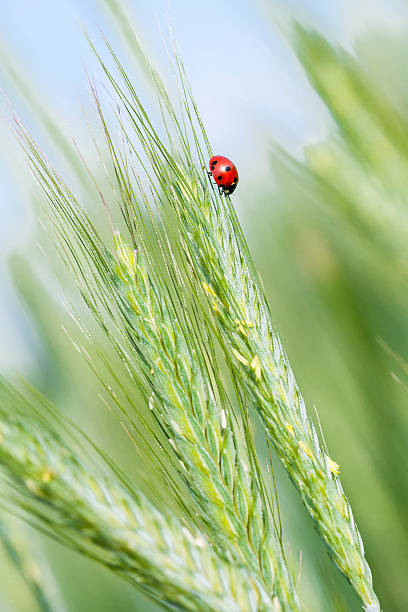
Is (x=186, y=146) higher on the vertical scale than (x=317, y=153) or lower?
higher

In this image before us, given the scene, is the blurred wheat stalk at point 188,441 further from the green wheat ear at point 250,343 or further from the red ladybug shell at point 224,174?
the red ladybug shell at point 224,174

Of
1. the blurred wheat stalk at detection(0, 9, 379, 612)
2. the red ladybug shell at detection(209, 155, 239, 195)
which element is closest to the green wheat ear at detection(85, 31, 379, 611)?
the blurred wheat stalk at detection(0, 9, 379, 612)

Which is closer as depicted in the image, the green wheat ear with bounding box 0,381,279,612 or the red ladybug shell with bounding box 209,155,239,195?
the green wheat ear with bounding box 0,381,279,612

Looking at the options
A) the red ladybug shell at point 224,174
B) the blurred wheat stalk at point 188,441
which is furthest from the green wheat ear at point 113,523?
the red ladybug shell at point 224,174

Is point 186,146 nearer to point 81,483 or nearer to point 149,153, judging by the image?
point 149,153

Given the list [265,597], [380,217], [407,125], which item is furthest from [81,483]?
[407,125]

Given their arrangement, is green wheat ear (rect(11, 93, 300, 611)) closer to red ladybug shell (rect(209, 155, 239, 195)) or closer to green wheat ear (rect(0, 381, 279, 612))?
green wheat ear (rect(0, 381, 279, 612))

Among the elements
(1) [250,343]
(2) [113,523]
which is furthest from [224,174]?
(2) [113,523]
